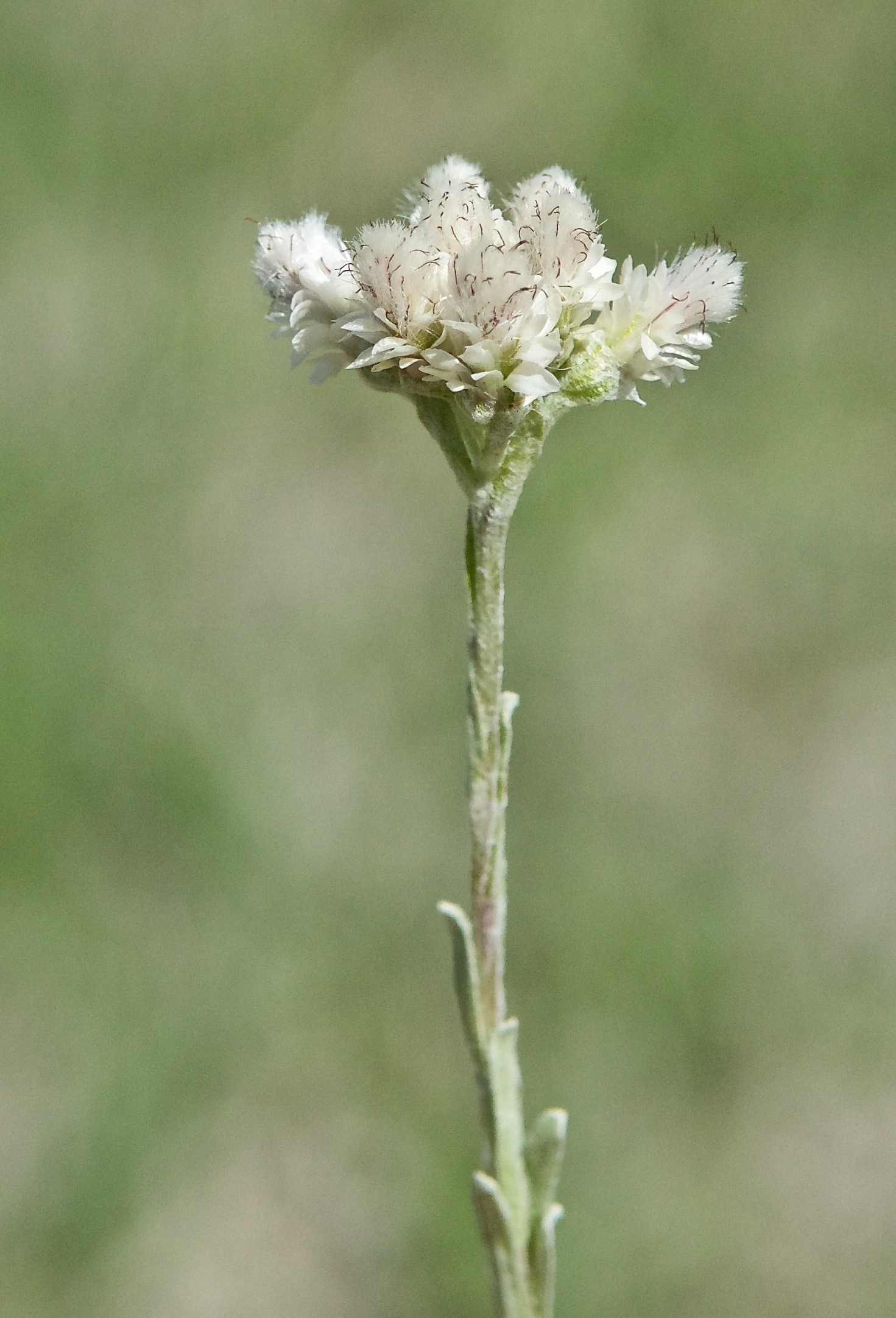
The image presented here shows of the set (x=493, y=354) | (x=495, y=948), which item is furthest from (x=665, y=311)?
(x=495, y=948)

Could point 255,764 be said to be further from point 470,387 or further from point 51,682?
point 470,387

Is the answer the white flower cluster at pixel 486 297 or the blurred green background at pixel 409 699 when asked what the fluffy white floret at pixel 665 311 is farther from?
the blurred green background at pixel 409 699

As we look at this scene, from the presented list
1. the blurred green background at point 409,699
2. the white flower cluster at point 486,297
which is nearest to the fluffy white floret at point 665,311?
the white flower cluster at point 486,297

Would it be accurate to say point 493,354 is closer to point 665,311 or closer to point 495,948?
point 665,311

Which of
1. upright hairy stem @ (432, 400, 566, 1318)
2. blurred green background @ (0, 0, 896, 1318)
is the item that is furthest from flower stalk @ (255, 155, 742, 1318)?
blurred green background @ (0, 0, 896, 1318)

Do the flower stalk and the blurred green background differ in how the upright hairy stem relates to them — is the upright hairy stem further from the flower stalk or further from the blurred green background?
the blurred green background
